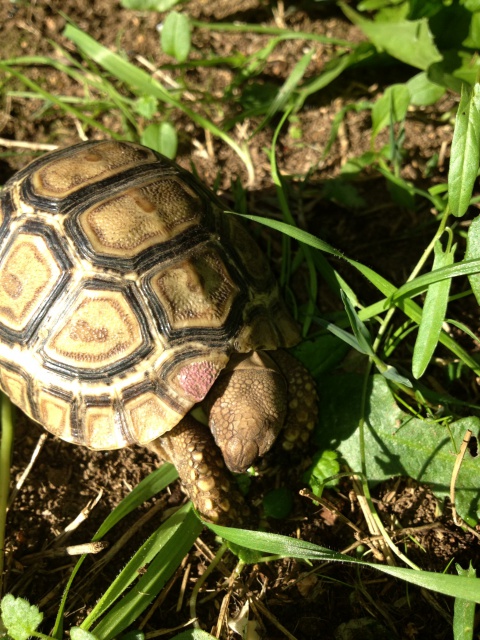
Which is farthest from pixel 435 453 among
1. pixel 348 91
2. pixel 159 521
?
pixel 348 91

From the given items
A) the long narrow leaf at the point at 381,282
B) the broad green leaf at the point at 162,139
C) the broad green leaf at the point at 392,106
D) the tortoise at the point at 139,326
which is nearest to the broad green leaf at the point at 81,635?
the tortoise at the point at 139,326

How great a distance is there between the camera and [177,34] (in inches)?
138

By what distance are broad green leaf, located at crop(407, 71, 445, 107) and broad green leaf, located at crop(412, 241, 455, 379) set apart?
1.37m

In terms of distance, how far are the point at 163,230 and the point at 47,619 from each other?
1.67 metres

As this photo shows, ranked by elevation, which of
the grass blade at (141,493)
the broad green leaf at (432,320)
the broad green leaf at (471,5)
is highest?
the broad green leaf at (471,5)

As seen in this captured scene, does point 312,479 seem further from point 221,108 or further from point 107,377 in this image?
point 221,108

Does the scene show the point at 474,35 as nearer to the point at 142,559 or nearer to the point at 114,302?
the point at 114,302

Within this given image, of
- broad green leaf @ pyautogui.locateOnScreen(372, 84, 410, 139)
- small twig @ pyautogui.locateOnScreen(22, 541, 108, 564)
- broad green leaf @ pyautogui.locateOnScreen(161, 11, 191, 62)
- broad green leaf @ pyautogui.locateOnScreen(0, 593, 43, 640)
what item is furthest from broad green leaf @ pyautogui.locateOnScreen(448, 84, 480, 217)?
broad green leaf @ pyautogui.locateOnScreen(0, 593, 43, 640)

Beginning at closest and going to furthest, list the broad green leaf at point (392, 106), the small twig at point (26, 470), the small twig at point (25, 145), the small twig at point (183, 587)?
1. the small twig at point (183, 587)
2. the small twig at point (26, 470)
3. the broad green leaf at point (392, 106)
4. the small twig at point (25, 145)

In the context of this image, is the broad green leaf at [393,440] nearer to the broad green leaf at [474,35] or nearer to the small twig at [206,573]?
the small twig at [206,573]

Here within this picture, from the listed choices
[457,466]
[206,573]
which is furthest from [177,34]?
[206,573]

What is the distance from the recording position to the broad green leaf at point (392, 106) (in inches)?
129

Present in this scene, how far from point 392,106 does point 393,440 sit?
1.79 m

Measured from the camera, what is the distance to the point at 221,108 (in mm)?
3887
